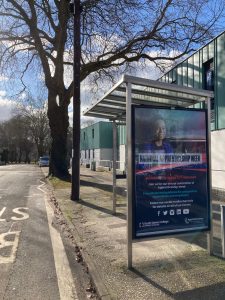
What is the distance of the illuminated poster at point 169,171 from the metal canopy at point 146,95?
0.33 metres

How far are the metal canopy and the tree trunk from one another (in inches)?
657

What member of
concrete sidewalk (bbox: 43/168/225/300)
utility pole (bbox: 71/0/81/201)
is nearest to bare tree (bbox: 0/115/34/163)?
utility pole (bbox: 71/0/81/201)

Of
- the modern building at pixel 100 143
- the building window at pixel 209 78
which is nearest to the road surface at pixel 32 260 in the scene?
the building window at pixel 209 78

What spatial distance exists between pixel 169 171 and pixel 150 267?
4.78ft

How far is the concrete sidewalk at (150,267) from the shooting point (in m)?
5.16

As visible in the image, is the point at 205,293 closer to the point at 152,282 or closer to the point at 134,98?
the point at 152,282

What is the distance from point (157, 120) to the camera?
657 cm

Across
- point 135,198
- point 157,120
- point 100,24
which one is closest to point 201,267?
point 135,198

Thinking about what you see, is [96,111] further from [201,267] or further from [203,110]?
[201,267]

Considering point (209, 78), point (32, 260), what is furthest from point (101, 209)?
point (209, 78)

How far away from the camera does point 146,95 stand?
24.3 feet

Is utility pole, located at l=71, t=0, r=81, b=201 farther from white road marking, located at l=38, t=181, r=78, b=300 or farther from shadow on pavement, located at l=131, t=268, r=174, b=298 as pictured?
shadow on pavement, located at l=131, t=268, r=174, b=298

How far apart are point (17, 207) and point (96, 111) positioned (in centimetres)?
510

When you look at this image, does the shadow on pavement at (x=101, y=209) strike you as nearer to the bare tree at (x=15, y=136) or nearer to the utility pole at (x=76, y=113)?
the utility pole at (x=76, y=113)
